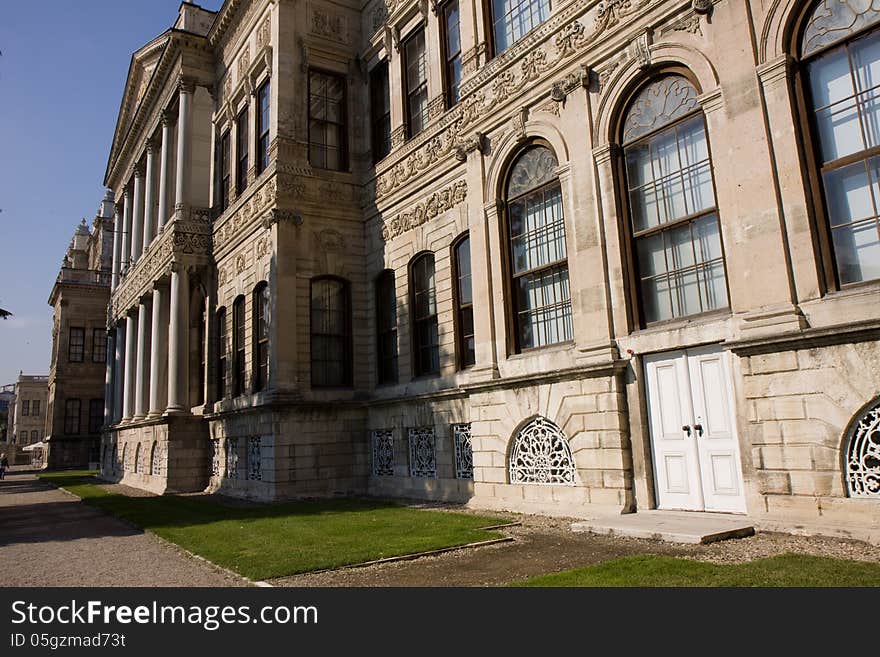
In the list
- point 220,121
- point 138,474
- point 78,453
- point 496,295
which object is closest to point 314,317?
point 496,295

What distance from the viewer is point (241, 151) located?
2256 centimetres

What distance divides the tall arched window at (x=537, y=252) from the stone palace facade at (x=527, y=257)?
2.2 inches

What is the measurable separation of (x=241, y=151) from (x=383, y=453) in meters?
11.9

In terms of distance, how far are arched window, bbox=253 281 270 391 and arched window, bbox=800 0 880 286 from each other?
14.7 meters

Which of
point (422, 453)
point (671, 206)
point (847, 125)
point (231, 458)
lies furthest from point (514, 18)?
point (231, 458)

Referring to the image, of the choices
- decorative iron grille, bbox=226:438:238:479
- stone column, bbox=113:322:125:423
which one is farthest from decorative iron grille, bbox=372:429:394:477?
stone column, bbox=113:322:125:423

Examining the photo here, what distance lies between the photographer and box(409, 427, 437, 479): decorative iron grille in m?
15.2

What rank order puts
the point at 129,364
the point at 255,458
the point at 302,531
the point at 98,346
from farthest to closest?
the point at 98,346 < the point at 129,364 < the point at 255,458 < the point at 302,531

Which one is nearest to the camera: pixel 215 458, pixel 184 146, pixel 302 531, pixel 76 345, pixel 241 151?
pixel 302 531

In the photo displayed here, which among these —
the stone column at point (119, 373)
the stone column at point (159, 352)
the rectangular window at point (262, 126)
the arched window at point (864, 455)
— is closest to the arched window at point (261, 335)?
the rectangular window at point (262, 126)

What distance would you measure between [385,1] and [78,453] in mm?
41147

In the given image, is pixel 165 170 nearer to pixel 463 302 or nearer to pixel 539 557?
pixel 463 302

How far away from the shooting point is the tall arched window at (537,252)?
1205 cm

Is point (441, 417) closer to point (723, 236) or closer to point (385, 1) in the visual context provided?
point (723, 236)
